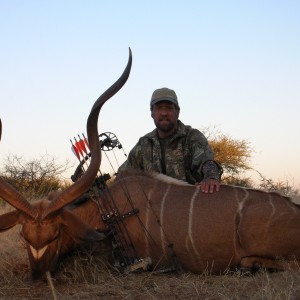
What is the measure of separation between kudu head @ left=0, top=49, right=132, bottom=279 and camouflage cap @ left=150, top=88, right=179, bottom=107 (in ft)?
5.09

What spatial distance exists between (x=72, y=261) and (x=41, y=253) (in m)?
0.36

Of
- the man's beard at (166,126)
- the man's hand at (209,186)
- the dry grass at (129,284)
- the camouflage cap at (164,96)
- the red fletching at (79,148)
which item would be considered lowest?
the dry grass at (129,284)

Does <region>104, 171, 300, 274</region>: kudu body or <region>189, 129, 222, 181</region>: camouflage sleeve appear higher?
<region>189, 129, 222, 181</region>: camouflage sleeve

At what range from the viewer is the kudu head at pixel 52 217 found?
3109 millimetres

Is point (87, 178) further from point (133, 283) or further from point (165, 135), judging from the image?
point (165, 135)

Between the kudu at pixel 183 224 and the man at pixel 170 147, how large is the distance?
741 millimetres

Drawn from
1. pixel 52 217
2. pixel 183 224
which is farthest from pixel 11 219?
pixel 183 224

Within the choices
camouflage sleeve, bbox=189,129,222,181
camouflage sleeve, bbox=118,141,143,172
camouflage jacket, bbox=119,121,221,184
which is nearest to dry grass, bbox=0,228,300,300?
camouflage sleeve, bbox=189,129,222,181

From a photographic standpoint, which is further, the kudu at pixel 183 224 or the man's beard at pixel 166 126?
the man's beard at pixel 166 126

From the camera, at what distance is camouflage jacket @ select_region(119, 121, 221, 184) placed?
4445 mm

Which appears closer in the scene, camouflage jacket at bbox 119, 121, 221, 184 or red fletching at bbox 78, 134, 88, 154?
red fletching at bbox 78, 134, 88, 154

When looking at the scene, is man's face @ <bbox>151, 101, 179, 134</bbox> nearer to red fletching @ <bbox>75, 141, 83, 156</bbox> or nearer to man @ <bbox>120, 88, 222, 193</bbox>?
man @ <bbox>120, 88, 222, 193</bbox>

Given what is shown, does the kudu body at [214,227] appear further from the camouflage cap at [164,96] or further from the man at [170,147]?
the camouflage cap at [164,96]

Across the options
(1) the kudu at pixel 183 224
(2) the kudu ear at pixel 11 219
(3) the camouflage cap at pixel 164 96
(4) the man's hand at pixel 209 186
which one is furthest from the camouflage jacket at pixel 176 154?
(2) the kudu ear at pixel 11 219
